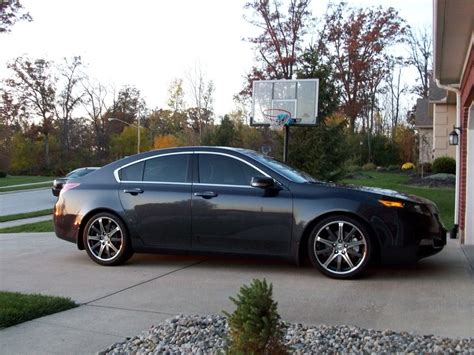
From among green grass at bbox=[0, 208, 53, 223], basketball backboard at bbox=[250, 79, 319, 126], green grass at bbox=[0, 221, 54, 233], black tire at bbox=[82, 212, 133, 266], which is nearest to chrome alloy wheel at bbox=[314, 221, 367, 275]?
black tire at bbox=[82, 212, 133, 266]

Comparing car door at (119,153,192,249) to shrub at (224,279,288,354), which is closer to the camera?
shrub at (224,279,288,354)

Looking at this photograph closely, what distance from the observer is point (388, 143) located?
1654 inches

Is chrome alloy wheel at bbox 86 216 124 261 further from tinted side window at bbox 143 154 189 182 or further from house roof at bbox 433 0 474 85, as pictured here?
house roof at bbox 433 0 474 85

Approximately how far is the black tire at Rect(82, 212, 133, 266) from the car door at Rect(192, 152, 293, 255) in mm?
994

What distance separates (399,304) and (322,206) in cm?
152

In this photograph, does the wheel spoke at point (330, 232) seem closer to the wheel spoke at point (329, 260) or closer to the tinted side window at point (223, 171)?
the wheel spoke at point (329, 260)

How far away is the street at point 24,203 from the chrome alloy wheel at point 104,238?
37.3 feet

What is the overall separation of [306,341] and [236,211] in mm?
2771

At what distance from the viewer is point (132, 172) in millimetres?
7504

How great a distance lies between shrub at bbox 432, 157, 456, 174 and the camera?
26.2m

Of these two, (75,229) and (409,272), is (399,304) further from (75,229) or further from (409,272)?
(75,229)

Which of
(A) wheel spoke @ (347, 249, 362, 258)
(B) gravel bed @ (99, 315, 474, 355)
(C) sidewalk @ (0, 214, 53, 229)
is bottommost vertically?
(C) sidewalk @ (0, 214, 53, 229)

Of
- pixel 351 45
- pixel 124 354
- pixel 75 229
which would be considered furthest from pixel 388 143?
pixel 124 354

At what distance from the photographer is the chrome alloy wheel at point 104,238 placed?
735cm
